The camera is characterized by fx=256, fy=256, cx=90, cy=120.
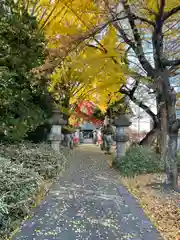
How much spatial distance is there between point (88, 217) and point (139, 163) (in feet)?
15.1

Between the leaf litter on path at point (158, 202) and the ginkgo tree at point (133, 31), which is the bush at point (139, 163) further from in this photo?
the ginkgo tree at point (133, 31)

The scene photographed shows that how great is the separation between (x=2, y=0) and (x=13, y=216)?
6409 mm

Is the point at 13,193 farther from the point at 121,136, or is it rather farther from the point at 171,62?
the point at 121,136

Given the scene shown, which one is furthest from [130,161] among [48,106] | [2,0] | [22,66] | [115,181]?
[2,0]

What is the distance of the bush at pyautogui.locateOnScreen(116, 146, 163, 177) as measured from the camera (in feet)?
27.3

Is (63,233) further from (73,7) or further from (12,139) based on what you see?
(73,7)

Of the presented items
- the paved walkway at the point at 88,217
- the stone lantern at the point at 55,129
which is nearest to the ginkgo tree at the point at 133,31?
the paved walkway at the point at 88,217

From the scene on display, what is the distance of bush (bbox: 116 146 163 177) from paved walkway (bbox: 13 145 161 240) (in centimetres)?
197

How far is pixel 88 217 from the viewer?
420 cm

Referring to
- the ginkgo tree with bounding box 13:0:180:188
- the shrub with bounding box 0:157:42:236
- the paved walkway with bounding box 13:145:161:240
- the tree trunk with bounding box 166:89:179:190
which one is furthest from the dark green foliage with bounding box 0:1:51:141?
the tree trunk with bounding box 166:89:179:190

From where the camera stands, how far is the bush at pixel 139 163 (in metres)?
8.33

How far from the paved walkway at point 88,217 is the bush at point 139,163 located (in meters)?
1.97

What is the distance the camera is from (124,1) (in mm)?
5699

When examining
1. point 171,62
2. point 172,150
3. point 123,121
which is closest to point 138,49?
point 171,62
